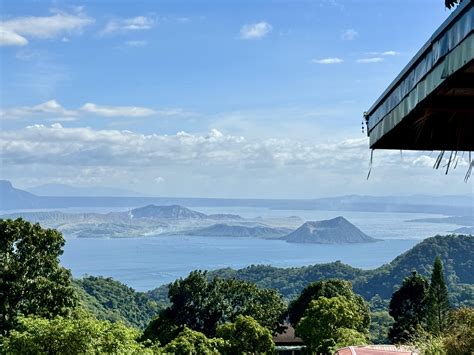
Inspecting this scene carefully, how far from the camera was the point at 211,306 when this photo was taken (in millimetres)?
22188

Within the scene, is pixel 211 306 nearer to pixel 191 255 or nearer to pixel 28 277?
pixel 28 277

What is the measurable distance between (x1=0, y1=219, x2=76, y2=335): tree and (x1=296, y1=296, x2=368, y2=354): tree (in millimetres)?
7641

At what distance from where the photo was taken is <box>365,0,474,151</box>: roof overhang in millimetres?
1607

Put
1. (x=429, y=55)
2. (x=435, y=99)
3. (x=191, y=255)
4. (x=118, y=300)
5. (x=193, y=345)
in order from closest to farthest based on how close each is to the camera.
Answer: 1. (x=429, y=55)
2. (x=435, y=99)
3. (x=193, y=345)
4. (x=118, y=300)
5. (x=191, y=255)

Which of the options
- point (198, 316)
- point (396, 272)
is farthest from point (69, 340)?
point (396, 272)

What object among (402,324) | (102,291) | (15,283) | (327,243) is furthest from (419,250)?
(327,243)

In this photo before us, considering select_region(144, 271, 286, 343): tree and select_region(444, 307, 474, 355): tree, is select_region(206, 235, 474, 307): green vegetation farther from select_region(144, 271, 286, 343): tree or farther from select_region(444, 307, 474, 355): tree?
select_region(444, 307, 474, 355): tree

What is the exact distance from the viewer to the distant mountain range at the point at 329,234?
581 ft

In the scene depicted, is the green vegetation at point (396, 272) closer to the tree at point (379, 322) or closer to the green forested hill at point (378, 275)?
the green forested hill at point (378, 275)

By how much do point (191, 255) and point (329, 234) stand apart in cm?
4781

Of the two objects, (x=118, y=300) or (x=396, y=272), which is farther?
(x=396, y=272)

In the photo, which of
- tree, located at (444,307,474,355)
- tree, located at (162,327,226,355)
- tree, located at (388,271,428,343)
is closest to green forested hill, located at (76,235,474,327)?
tree, located at (388,271,428,343)

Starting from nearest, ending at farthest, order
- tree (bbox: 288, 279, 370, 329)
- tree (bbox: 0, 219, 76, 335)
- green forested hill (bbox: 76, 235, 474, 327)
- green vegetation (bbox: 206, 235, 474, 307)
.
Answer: tree (bbox: 0, 219, 76, 335) < tree (bbox: 288, 279, 370, 329) < green forested hill (bbox: 76, 235, 474, 327) < green vegetation (bbox: 206, 235, 474, 307)

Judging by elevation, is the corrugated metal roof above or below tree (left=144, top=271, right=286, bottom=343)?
above
